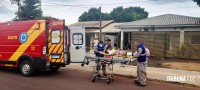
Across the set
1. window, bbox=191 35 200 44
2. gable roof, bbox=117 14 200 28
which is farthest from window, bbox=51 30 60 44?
gable roof, bbox=117 14 200 28

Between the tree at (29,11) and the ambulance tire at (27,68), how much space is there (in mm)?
37420

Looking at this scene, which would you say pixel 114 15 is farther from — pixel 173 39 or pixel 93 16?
pixel 173 39

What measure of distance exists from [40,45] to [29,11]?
40588 millimetres

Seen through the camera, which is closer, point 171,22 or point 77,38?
point 77,38

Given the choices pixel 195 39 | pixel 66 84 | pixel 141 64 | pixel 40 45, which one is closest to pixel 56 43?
pixel 40 45

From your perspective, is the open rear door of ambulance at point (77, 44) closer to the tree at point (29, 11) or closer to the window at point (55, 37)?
the window at point (55, 37)

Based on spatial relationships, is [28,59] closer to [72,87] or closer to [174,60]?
[72,87]

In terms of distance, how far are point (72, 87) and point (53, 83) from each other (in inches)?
40.8

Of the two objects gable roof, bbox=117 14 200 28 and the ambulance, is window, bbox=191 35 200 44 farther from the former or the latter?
the ambulance

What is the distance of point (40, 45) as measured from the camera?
35.2 feet

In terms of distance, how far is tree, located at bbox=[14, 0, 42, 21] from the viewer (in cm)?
4828

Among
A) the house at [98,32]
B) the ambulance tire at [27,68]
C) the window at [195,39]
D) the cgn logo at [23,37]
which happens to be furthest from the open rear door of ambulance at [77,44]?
the house at [98,32]

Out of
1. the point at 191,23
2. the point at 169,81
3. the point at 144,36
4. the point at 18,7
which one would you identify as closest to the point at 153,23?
the point at 191,23

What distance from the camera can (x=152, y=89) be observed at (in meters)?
8.98
